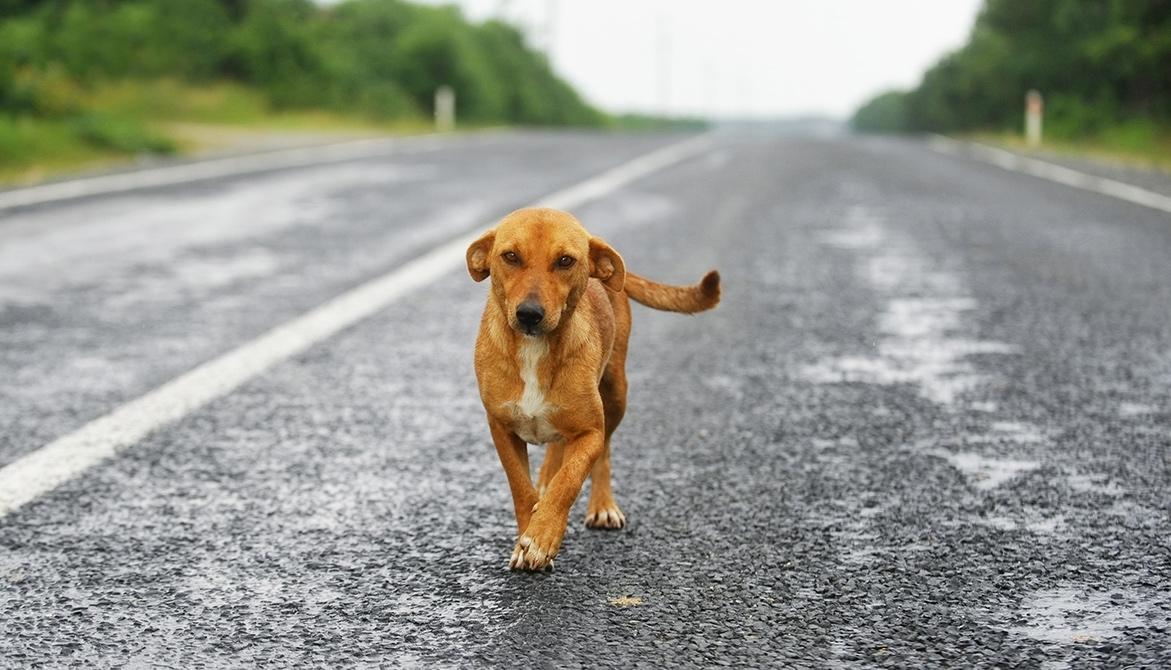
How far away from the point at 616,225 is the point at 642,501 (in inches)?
278

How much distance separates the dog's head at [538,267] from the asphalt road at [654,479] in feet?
1.99

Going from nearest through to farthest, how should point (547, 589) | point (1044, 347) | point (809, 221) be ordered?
point (547, 589) < point (1044, 347) < point (809, 221)

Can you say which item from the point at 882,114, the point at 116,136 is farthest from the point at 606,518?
the point at 882,114

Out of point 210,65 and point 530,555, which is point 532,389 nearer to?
point 530,555

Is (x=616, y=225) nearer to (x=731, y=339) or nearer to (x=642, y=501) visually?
(x=731, y=339)

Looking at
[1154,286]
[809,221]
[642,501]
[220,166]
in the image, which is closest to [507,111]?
[220,166]

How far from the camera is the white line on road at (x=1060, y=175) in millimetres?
13062

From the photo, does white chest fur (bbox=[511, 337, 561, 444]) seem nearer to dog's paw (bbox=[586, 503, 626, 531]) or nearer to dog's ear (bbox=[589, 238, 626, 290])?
dog's ear (bbox=[589, 238, 626, 290])

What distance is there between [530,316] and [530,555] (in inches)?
21.3

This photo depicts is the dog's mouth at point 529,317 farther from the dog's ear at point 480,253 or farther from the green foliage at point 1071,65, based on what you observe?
the green foliage at point 1071,65

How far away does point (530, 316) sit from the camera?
10.2ft

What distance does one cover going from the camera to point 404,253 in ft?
29.0

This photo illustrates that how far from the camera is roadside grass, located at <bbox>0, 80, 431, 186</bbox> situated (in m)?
16.7

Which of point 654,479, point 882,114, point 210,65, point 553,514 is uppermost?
point 210,65
